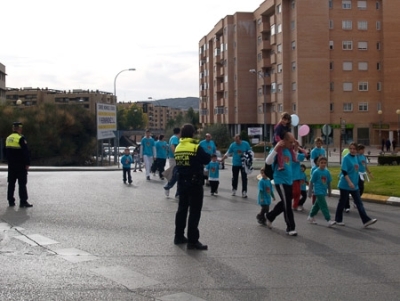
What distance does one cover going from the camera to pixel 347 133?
229 feet

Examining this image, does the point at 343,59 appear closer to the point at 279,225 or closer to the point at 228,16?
the point at 228,16

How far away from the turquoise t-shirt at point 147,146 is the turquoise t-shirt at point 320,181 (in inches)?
382

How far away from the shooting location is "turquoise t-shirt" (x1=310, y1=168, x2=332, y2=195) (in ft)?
36.1

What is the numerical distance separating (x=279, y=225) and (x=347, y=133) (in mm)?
61287

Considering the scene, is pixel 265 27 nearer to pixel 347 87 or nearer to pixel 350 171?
pixel 347 87

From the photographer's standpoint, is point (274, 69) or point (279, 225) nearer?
point (279, 225)

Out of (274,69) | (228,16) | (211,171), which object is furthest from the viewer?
(228,16)

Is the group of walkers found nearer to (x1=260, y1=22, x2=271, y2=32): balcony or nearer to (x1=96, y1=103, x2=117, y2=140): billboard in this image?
(x1=96, y1=103, x2=117, y2=140): billboard

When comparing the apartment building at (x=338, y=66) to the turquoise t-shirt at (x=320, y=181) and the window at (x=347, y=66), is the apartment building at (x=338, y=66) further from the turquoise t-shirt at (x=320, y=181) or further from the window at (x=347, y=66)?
the turquoise t-shirt at (x=320, y=181)

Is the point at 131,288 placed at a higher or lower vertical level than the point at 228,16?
lower

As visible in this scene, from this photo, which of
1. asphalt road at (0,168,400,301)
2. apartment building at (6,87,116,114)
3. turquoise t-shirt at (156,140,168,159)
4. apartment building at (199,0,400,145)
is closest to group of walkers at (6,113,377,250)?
asphalt road at (0,168,400,301)

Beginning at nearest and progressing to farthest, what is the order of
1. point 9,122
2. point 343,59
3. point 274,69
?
point 9,122 → point 343,59 → point 274,69

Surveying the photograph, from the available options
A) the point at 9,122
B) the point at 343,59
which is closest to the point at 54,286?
the point at 9,122

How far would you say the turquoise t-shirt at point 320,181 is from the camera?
11.0 meters
